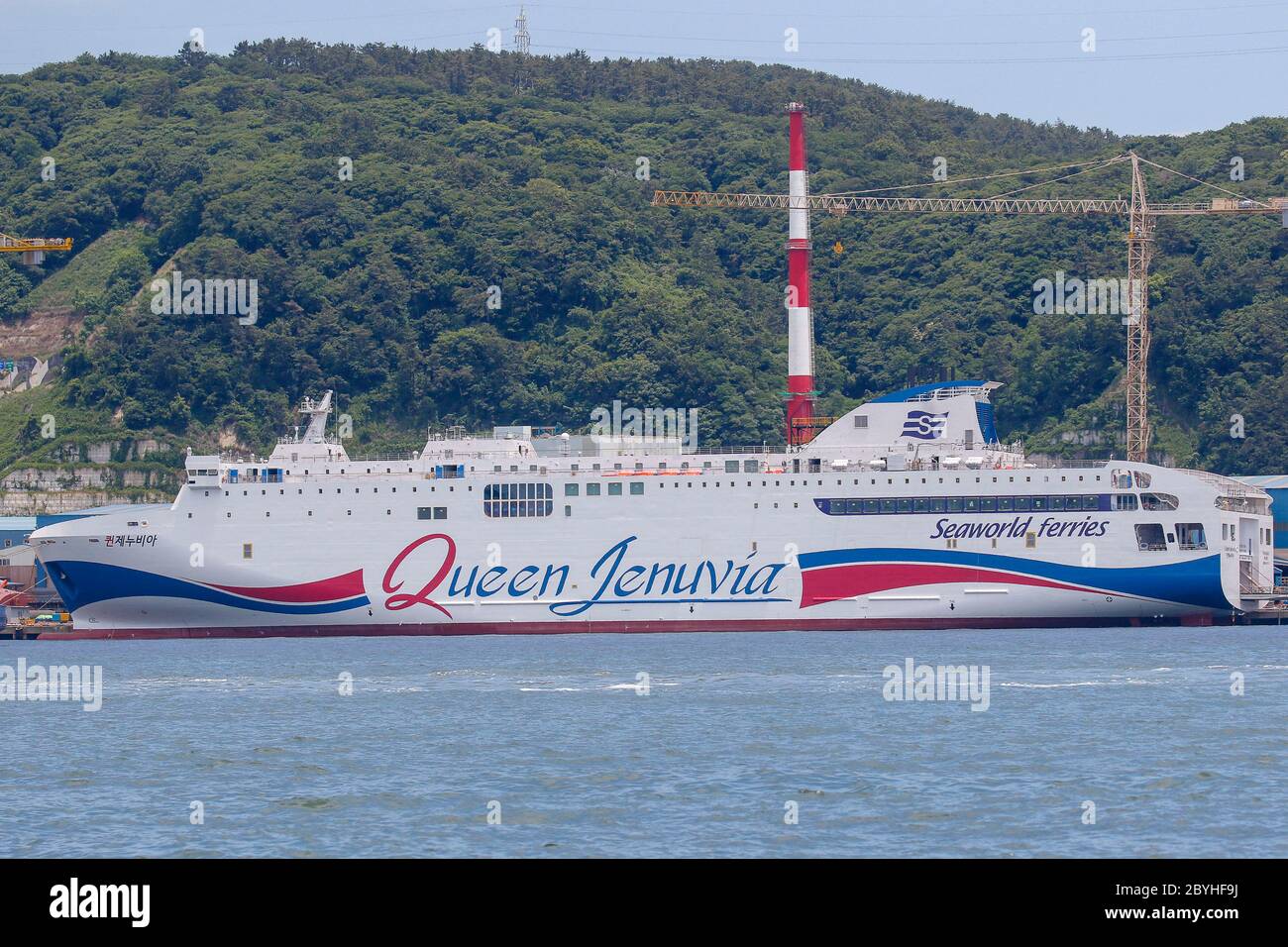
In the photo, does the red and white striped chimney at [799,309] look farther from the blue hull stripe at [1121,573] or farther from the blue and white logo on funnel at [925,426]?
the blue hull stripe at [1121,573]

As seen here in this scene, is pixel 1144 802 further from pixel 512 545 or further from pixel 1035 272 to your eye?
pixel 1035 272

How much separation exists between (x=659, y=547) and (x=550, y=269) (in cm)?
5170

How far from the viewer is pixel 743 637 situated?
50.0 metres

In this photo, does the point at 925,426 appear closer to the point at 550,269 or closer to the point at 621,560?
the point at 621,560

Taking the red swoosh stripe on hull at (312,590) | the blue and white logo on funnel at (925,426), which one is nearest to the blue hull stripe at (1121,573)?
the blue and white logo on funnel at (925,426)

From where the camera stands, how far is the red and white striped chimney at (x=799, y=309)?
191ft

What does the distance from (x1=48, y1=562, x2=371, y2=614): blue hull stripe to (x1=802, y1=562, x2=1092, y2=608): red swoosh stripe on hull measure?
12538 millimetres

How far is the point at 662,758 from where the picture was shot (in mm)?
26797

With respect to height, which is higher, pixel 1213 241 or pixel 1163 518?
pixel 1213 241

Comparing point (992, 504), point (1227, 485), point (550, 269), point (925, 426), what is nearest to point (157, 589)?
point (925, 426)

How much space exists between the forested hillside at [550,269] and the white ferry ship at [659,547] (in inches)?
1450
